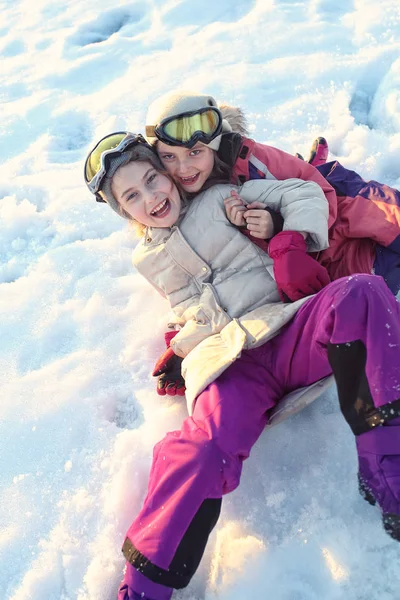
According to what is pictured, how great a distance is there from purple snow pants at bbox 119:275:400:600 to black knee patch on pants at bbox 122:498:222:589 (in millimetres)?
15

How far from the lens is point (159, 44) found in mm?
4555

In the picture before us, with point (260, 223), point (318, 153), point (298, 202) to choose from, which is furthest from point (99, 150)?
point (318, 153)

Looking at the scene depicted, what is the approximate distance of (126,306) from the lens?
101 inches

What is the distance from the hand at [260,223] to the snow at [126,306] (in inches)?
25.9

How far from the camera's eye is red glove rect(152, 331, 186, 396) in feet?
6.77

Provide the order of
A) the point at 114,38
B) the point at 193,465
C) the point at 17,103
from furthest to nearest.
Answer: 1. the point at 114,38
2. the point at 17,103
3. the point at 193,465

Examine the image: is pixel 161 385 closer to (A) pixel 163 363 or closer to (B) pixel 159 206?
(A) pixel 163 363

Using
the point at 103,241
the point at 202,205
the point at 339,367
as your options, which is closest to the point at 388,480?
the point at 339,367

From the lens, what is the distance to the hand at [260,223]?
1.95m

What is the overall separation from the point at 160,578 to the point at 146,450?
1.73 feet

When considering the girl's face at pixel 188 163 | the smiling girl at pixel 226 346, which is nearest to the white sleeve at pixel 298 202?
the smiling girl at pixel 226 346

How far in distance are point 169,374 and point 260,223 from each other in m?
0.72

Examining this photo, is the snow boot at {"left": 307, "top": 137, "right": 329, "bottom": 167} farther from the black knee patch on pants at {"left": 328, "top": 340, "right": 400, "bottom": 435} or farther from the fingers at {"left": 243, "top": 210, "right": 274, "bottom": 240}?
the black knee patch on pants at {"left": 328, "top": 340, "right": 400, "bottom": 435}

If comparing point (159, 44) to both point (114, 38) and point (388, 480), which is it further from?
point (388, 480)
